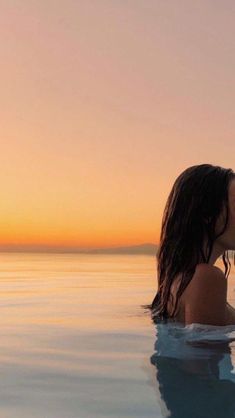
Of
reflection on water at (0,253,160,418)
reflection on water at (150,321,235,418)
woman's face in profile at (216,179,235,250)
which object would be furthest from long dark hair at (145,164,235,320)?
reflection on water at (0,253,160,418)

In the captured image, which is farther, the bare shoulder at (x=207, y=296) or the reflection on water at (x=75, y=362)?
the bare shoulder at (x=207, y=296)

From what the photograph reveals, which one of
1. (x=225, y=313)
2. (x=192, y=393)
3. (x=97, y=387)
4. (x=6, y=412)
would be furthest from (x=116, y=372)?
(x=225, y=313)

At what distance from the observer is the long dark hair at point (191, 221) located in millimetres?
3793

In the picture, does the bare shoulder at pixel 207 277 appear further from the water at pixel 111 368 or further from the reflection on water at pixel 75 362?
the reflection on water at pixel 75 362

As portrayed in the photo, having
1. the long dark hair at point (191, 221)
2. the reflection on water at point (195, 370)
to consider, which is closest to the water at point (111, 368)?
the reflection on water at point (195, 370)

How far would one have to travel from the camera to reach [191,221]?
12.6 ft

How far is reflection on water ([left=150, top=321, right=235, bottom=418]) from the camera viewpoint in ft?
6.21

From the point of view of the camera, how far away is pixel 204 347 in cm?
310

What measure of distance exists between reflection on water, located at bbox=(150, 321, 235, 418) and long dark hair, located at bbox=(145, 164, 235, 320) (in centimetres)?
41

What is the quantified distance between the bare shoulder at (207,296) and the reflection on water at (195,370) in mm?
65

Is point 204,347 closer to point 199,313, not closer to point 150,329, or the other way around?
point 199,313

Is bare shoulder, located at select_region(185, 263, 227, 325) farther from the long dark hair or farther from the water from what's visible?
the long dark hair

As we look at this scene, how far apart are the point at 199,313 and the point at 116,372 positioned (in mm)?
1049

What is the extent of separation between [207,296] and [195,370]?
89 cm
